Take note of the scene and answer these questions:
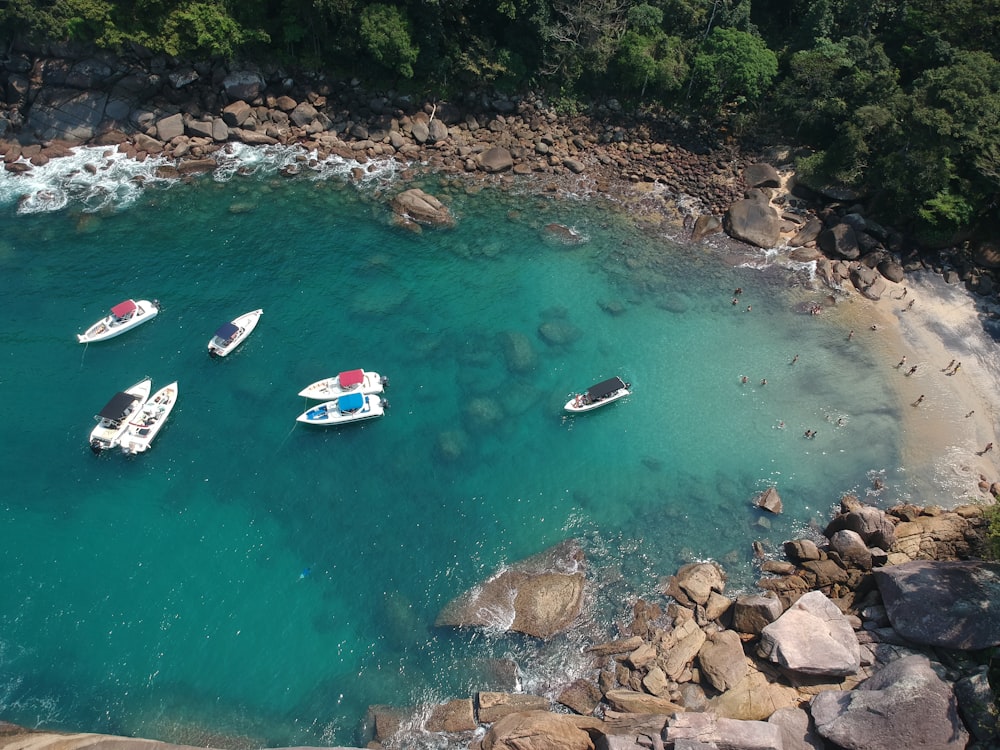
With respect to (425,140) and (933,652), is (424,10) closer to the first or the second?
(425,140)

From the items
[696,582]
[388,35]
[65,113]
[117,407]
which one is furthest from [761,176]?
[65,113]

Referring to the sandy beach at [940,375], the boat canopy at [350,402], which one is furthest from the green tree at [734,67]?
the boat canopy at [350,402]

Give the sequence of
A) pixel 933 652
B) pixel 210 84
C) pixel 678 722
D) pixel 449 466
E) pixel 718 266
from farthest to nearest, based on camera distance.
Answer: pixel 210 84
pixel 718 266
pixel 449 466
pixel 933 652
pixel 678 722

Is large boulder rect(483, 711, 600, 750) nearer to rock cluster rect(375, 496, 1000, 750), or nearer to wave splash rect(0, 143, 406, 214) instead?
rock cluster rect(375, 496, 1000, 750)

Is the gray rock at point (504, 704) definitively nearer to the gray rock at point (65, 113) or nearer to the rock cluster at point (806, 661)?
the rock cluster at point (806, 661)

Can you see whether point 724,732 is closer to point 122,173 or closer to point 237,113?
point 237,113

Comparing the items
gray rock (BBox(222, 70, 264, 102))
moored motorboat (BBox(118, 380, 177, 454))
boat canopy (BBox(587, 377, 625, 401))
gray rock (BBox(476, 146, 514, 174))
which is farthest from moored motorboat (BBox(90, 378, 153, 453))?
gray rock (BBox(476, 146, 514, 174))

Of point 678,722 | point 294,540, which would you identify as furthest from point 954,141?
point 294,540
